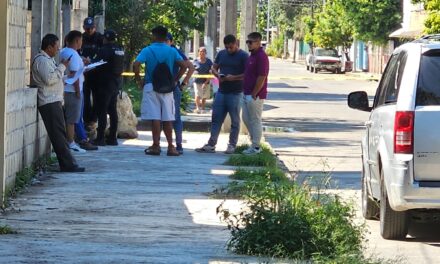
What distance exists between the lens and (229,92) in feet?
63.2

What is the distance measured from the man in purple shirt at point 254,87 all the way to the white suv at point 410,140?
24.2ft

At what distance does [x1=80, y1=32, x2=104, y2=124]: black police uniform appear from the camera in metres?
18.8

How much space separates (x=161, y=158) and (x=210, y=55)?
20863 millimetres

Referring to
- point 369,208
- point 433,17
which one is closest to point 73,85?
point 369,208

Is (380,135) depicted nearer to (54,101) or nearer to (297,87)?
(54,101)

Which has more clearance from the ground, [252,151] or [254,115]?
[254,115]

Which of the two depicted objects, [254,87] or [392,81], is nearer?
[392,81]

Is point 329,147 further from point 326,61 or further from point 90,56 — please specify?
point 326,61

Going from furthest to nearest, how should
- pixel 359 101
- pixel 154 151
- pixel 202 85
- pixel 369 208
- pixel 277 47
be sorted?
pixel 277 47 < pixel 202 85 < pixel 154 151 < pixel 359 101 < pixel 369 208

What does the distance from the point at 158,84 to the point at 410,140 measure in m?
8.22

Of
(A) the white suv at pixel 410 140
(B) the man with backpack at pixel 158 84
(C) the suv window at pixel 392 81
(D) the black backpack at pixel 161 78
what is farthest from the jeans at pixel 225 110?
(A) the white suv at pixel 410 140

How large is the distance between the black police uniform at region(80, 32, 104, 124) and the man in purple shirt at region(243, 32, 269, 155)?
2.40 m

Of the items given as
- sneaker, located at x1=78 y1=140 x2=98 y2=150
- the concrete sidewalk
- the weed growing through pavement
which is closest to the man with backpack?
the concrete sidewalk

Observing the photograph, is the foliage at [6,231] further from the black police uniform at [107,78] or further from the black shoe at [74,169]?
the black police uniform at [107,78]
